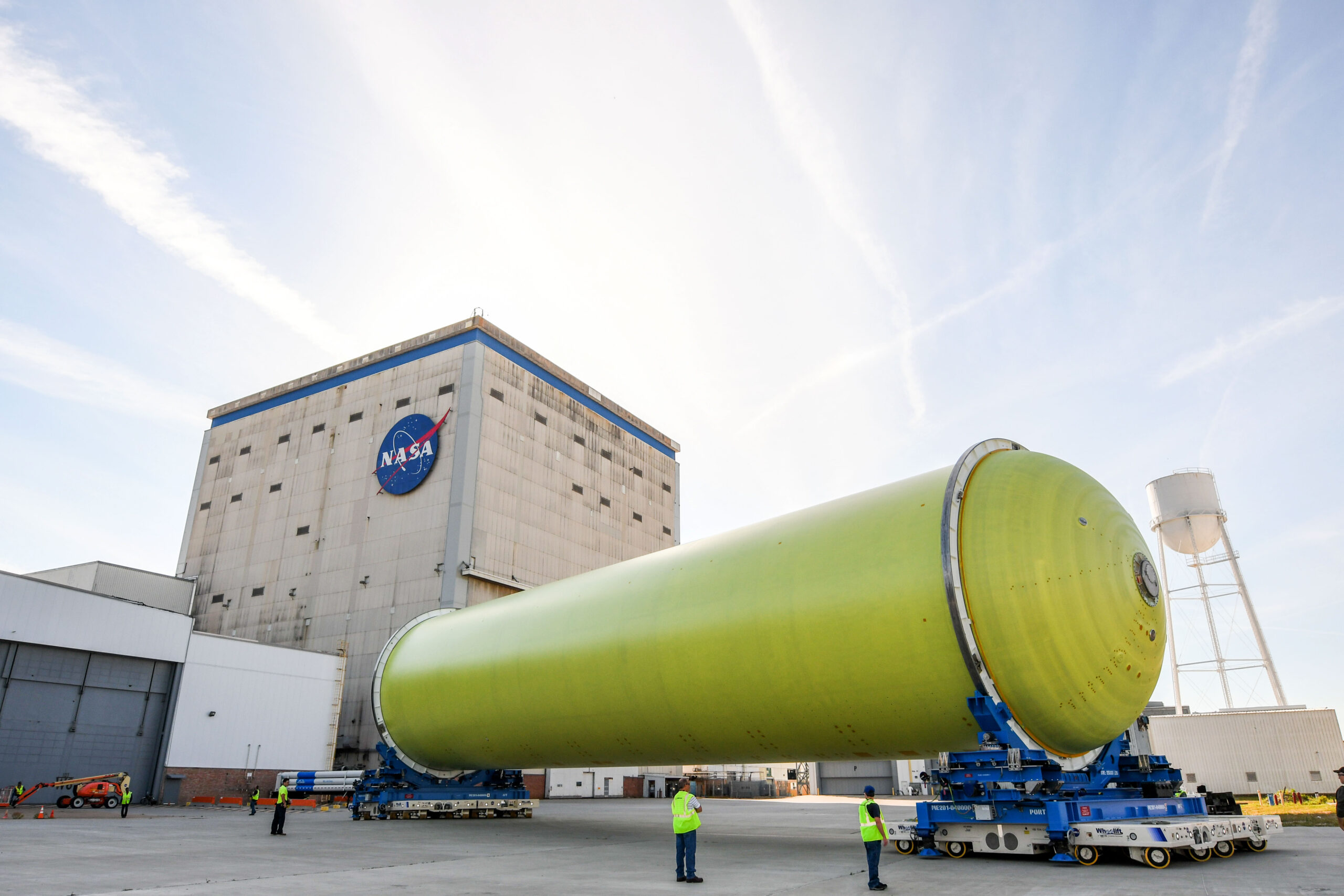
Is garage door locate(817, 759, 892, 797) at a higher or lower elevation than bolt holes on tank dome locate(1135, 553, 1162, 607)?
lower

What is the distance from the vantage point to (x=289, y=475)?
1747 inches

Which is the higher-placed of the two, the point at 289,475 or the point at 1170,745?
the point at 289,475

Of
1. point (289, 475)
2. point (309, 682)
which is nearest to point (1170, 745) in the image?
point (309, 682)

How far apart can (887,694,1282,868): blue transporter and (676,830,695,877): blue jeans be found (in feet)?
12.3

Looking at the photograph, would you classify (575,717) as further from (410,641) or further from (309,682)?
(309,682)

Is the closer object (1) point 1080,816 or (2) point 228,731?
(1) point 1080,816

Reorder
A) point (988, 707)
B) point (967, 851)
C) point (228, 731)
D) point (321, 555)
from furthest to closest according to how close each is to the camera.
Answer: point (321, 555) < point (228, 731) < point (967, 851) < point (988, 707)

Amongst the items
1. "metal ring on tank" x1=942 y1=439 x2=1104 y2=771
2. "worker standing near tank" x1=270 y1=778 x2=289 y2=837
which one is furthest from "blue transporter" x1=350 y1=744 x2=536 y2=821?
"metal ring on tank" x1=942 y1=439 x2=1104 y2=771

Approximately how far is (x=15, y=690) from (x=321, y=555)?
1596cm

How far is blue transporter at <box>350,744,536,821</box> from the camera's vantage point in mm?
20656

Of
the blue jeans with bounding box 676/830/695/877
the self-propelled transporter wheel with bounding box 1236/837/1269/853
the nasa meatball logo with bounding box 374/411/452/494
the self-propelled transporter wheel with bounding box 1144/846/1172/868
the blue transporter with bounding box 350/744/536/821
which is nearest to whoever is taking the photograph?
the self-propelled transporter wheel with bounding box 1144/846/1172/868

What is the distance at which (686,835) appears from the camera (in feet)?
34.0

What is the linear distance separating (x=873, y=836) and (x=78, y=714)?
28.5 metres

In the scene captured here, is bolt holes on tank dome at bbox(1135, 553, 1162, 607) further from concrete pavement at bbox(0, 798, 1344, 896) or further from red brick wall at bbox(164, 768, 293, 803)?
red brick wall at bbox(164, 768, 293, 803)
